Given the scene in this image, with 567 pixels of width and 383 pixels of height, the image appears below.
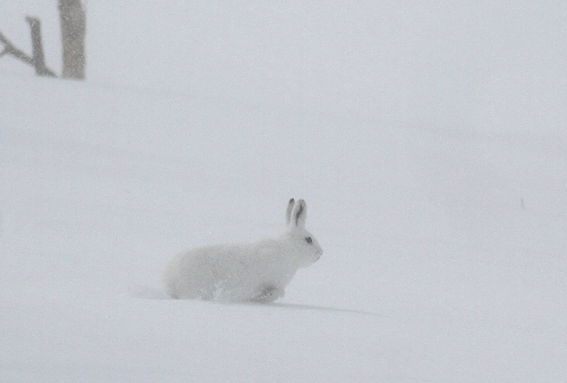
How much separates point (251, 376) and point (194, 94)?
14.0m

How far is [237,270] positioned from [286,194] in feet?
16.8

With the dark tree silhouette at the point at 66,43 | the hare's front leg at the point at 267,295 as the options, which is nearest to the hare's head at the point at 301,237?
the hare's front leg at the point at 267,295

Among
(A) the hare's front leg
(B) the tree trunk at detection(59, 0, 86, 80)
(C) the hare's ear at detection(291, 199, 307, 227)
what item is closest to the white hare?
(A) the hare's front leg

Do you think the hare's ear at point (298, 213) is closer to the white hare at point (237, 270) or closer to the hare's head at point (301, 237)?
the hare's head at point (301, 237)

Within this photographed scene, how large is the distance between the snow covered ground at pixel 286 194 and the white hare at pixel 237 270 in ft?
0.60

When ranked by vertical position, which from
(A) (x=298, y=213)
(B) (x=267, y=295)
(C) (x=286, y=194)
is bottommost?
(B) (x=267, y=295)

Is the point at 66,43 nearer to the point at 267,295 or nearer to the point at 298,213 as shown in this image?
the point at 298,213

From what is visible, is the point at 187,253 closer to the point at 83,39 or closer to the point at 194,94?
the point at 83,39

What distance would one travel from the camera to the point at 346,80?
19.9 m

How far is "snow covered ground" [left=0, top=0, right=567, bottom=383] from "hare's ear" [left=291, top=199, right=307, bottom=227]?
17.7 inches

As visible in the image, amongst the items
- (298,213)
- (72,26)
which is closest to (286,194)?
(298,213)

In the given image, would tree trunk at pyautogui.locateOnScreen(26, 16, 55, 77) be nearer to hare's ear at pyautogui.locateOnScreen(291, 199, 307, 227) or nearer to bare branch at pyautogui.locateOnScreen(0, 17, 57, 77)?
bare branch at pyautogui.locateOnScreen(0, 17, 57, 77)

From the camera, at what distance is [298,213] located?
15.7ft

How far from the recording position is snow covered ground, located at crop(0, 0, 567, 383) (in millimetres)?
3244
